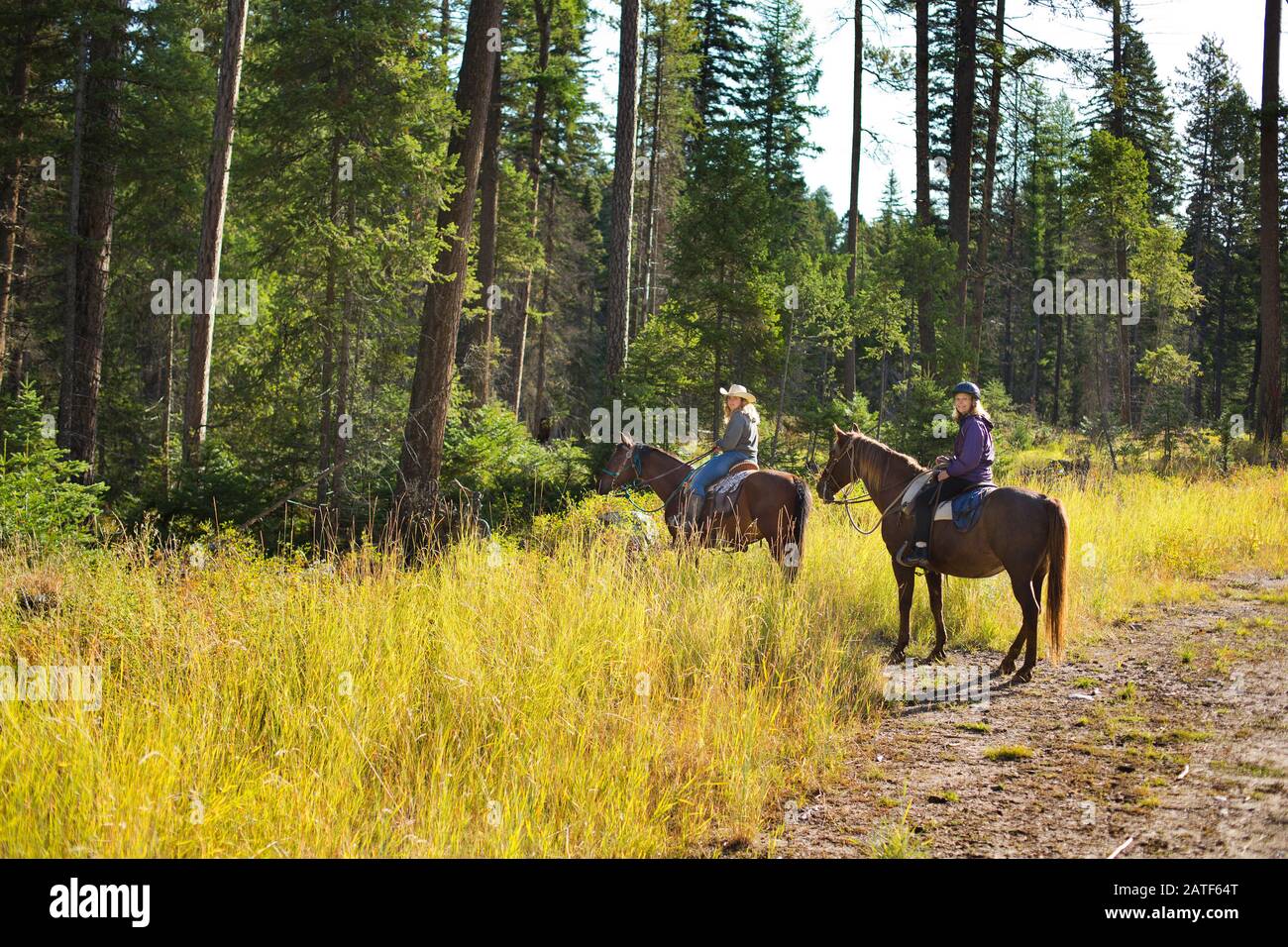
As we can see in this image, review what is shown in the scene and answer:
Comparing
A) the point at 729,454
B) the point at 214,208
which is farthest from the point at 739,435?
the point at 214,208

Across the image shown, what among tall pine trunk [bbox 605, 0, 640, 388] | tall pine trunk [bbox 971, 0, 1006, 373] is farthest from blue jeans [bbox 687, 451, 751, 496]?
tall pine trunk [bbox 971, 0, 1006, 373]

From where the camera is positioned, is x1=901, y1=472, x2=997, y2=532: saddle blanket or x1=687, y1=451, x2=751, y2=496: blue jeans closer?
x1=901, y1=472, x2=997, y2=532: saddle blanket

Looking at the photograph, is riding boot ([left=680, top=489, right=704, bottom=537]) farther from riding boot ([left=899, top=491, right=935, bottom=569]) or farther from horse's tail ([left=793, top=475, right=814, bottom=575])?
riding boot ([left=899, top=491, right=935, bottom=569])

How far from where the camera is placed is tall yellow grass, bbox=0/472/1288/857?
3816mm

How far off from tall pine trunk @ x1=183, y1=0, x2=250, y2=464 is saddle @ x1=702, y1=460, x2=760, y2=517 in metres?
9.17

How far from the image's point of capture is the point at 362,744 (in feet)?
14.9

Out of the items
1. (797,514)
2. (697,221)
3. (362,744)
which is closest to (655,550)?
(797,514)

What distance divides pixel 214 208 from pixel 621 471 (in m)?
8.86

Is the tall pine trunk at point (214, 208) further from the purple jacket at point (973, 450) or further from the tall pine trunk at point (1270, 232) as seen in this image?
the tall pine trunk at point (1270, 232)

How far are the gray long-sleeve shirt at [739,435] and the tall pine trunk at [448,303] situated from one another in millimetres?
4017

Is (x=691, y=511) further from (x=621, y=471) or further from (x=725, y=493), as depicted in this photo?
(x=621, y=471)

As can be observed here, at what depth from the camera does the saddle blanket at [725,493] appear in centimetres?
1029

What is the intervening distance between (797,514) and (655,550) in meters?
1.77

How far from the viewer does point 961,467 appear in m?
7.98
